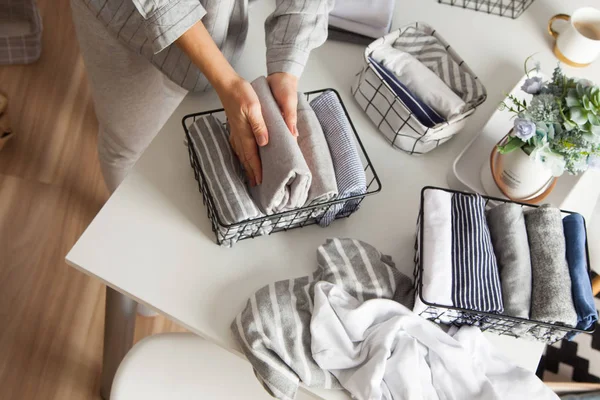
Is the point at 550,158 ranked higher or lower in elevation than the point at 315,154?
higher

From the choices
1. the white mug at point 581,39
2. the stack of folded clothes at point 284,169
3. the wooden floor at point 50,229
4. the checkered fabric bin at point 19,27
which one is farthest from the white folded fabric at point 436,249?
the checkered fabric bin at point 19,27

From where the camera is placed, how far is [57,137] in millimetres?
1908

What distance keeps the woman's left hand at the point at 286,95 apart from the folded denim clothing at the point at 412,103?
0.55 ft

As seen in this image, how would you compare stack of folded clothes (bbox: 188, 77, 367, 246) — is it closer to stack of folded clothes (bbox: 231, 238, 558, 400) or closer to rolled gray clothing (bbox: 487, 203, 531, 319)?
stack of folded clothes (bbox: 231, 238, 558, 400)

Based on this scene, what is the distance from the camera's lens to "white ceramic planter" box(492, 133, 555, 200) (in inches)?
39.9

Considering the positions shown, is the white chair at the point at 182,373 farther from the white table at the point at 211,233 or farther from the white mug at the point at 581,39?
the white mug at the point at 581,39

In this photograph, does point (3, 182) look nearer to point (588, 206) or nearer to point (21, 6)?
point (21, 6)

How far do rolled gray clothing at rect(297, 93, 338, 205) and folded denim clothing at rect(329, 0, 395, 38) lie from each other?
0.87 ft

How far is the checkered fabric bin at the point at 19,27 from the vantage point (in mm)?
1888

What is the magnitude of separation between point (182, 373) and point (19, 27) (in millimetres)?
1347

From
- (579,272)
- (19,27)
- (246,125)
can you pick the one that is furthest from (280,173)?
(19,27)

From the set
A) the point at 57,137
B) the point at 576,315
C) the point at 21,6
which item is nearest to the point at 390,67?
the point at 576,315

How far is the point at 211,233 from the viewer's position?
0.97 metres

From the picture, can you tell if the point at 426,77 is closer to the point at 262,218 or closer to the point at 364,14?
the point at 364,14
